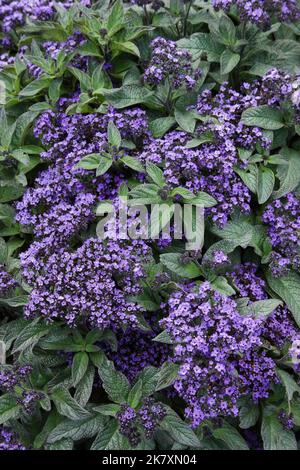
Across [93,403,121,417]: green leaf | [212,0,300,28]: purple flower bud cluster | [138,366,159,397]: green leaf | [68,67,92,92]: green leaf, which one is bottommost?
[93,403,121,417]: green leaf

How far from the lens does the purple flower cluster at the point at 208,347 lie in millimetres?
2982

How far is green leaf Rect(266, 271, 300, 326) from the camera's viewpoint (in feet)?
11.6

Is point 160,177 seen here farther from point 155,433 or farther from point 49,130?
point 155,433

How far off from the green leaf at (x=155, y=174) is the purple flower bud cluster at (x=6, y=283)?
3.08ft

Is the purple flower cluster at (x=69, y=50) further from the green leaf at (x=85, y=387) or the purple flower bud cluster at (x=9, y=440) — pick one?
the purple flower bud cluster at (x=9, y=440)

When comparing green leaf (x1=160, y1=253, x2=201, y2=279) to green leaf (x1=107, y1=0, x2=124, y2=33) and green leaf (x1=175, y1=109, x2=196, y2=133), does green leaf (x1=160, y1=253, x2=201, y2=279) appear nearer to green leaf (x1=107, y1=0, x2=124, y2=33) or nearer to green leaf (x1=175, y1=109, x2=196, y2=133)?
green leaf (x1=175, y1=109, x2=196, y2=133)

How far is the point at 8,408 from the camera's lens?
3242 mm

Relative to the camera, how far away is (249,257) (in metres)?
3.80

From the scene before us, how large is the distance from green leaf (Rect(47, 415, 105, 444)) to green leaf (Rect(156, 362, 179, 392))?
378 mm

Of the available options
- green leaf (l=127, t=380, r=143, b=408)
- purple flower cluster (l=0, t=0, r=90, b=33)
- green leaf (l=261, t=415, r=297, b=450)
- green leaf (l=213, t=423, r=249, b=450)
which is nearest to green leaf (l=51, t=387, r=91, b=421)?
green leaf (l=127, t=380, r=143, b=408)

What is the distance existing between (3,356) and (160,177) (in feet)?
4.14

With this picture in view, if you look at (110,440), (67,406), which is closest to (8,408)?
(67,406)

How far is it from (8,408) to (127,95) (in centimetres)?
196

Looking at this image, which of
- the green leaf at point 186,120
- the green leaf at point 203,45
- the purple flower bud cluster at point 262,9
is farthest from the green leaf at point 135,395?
the purple flower bud cluster at point 262,9
